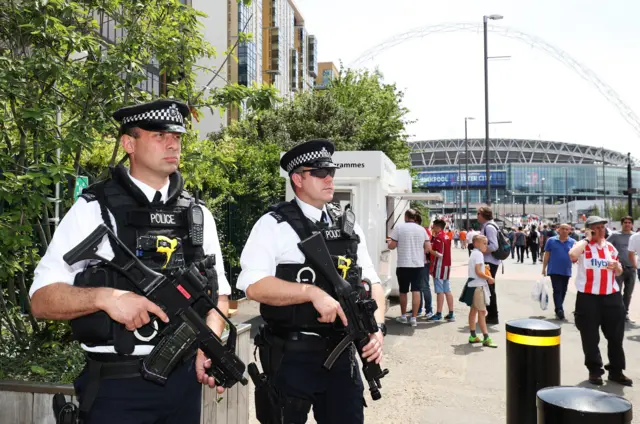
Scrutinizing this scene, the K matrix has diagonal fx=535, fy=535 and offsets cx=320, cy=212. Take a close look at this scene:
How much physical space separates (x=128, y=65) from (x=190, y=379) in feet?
8.37

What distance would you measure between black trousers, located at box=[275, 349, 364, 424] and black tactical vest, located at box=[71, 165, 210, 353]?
0.81 m

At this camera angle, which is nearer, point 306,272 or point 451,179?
point 306,272

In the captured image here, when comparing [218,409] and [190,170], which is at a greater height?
[190,170]

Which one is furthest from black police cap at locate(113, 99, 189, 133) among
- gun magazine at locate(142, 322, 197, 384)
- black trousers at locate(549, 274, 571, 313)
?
black trousers at locate(549, 274, 571, 313)

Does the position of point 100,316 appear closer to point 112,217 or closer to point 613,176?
point 112,217

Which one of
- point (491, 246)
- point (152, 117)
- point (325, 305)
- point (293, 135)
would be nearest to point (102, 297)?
point (152, 117)

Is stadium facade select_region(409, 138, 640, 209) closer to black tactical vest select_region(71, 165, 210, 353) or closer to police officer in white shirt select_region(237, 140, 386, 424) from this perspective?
police officer in white shirt select_region(237, 140, 386, 424)

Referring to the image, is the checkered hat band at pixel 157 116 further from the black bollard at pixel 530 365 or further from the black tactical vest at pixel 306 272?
the black bollard at pixel 530 365

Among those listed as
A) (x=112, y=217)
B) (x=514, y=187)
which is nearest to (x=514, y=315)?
(x=112, y=217)

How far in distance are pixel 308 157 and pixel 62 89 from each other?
7.60 feet

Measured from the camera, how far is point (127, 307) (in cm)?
194

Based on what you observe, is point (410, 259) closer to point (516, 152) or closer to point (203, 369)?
point (203, 369)

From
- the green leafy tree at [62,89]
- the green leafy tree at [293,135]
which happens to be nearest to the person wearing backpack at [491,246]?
the green leafy tree at [293,135]

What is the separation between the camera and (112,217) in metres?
2.22
